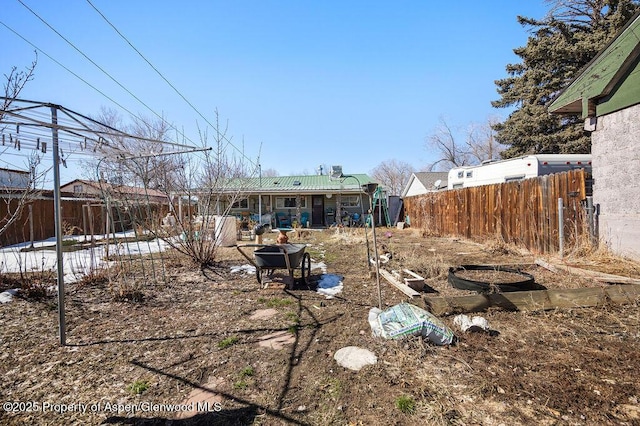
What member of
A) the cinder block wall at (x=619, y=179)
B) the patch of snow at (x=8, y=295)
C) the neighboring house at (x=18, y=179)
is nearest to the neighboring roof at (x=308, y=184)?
the neighboring house at (x=18, y=179)

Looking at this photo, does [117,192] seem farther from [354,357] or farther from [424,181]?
[424,181]

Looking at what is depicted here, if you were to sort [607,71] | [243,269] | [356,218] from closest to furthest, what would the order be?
[607,71]
[243,269]
[356,218]

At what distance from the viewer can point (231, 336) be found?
10.9ft

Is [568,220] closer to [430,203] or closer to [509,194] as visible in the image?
[509,194]

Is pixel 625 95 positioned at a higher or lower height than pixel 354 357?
higher

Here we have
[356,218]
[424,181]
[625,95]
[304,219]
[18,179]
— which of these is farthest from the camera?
[424,181]

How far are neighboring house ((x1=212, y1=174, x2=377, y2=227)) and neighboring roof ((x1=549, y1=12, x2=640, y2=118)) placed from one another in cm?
1262

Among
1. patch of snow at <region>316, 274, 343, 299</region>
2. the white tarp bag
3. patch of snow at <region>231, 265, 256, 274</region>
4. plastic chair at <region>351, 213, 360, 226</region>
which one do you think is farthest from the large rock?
plastic chair at <region>351, 213, 360, 226</region>

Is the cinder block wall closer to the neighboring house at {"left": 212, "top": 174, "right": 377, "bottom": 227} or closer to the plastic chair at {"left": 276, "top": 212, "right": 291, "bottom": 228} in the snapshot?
the neighboring house at {"left": 212, "top": 174, "right": 377, "bottom": 227}

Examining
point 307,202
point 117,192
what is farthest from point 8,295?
point 307,202

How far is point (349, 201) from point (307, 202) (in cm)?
278

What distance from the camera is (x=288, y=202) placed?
2008cm

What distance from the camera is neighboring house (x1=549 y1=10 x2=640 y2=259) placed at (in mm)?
4953

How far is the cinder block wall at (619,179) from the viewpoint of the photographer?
4.92 metres
